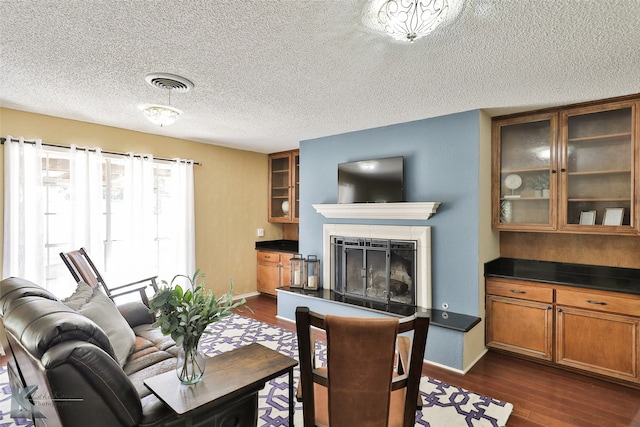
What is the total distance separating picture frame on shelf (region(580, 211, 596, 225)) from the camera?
3053 millimetres

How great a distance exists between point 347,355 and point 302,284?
3059 millimetres

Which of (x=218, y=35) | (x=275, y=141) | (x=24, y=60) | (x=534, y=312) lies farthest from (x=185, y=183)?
(x=534, y=312)

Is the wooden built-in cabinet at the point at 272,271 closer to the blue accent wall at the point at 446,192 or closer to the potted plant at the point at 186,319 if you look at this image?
the blue accent wall at the point at 446,192

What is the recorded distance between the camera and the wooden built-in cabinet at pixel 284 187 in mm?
5508

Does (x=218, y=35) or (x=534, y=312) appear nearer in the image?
(x=218, y=35)

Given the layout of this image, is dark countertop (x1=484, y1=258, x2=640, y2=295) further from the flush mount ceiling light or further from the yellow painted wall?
the yellow painted wall

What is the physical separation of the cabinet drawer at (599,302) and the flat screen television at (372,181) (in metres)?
1.73

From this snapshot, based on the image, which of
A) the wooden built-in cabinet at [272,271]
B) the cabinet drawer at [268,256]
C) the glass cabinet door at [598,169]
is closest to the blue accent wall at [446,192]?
the glass cabinet door at [598,169]

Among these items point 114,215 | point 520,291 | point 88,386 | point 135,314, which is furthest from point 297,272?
point 88,386

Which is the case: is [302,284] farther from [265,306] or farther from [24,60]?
[24,60]

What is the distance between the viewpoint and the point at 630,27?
5.86ft

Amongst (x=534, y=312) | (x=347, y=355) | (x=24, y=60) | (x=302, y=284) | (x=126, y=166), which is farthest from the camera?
(x=302, y=284)

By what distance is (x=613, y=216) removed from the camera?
296 cm

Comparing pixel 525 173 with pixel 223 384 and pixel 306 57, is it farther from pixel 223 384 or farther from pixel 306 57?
pixel 223 384
